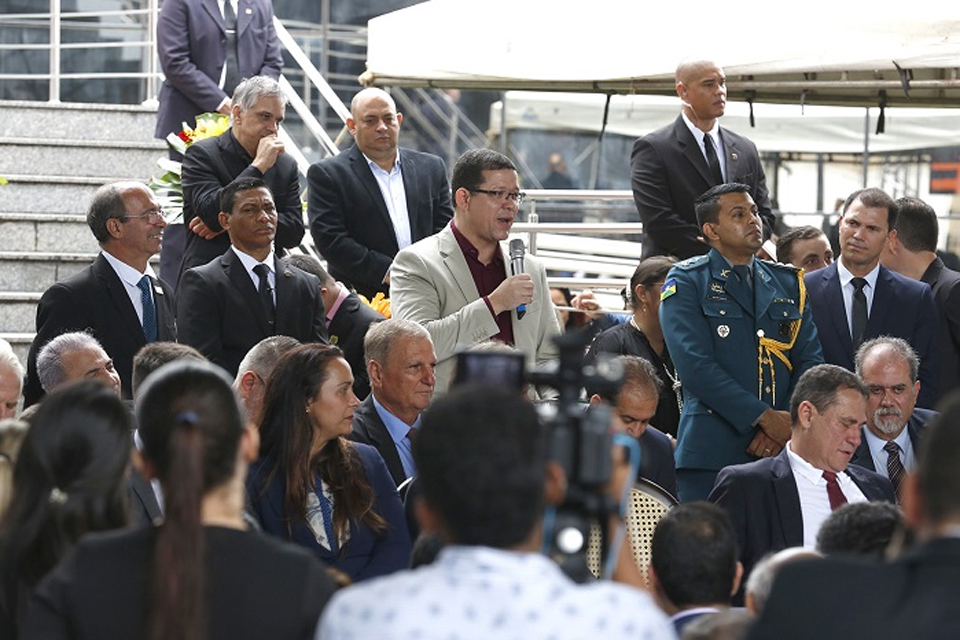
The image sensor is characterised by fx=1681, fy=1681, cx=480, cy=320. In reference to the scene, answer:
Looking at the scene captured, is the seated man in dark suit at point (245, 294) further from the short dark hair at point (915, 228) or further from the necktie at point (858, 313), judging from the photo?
the short dark hair at point (915, 228)

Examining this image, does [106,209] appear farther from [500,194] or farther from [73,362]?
[500,194]

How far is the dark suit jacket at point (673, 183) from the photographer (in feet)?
26.7

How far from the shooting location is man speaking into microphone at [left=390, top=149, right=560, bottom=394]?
274 inches

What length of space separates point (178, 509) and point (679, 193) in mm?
5409

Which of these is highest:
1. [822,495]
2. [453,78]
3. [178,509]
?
[453,78]

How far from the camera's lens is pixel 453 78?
9.35 meters

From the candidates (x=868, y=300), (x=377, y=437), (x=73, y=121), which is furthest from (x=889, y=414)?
(x=73, y=121)

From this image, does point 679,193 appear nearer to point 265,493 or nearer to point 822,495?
point 822,495

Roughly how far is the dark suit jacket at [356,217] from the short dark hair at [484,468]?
525cm

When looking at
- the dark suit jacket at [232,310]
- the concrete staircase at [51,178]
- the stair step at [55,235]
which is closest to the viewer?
the dark suit jacket at [232,310]

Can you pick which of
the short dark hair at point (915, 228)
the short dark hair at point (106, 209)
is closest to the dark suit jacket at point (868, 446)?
the short dark hair at point (915, 228)

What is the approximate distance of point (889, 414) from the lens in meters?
6.78

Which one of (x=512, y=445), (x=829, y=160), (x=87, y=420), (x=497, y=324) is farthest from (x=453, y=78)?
(x=829, y=160)

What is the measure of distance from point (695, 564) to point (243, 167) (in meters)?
4.66
